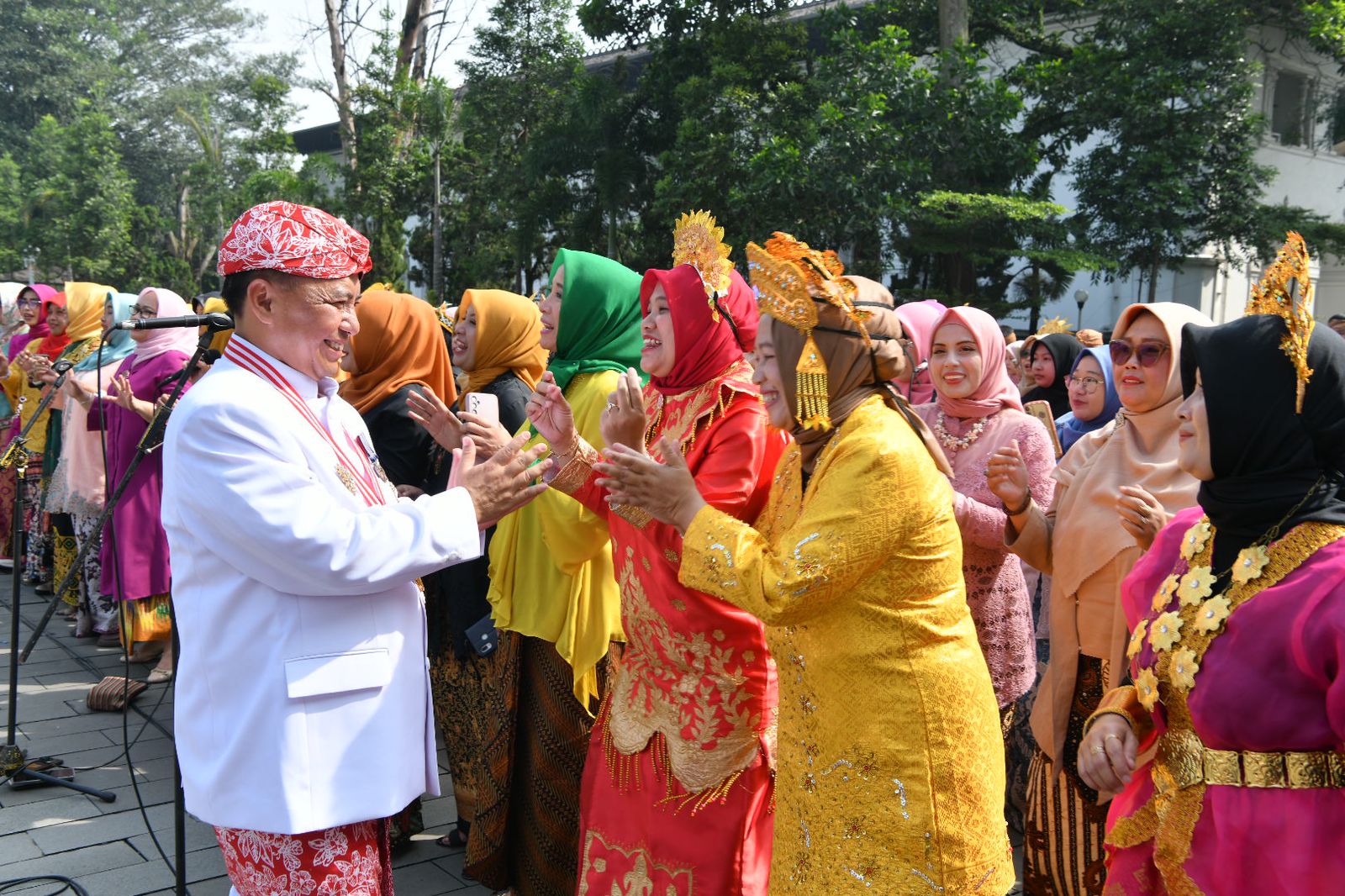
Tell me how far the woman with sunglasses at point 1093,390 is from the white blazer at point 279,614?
341 centimetres

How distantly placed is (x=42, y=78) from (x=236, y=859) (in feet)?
133

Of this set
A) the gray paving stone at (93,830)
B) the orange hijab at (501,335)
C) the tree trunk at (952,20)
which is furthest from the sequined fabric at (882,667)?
the tree trunk at (952,20)

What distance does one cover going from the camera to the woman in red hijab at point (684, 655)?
8.63 feet

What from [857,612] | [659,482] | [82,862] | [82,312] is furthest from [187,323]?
[82,312]

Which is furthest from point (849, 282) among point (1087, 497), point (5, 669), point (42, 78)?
point (42, 78)

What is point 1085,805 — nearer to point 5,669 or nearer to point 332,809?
point 332,809

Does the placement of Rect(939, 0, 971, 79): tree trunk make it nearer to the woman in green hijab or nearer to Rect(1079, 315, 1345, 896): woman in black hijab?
the woman in green hijab

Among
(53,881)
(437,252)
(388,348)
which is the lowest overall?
(53,881)

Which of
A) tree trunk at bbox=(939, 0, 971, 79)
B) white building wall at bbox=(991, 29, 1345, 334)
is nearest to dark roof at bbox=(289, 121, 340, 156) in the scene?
white building wall at bbox=(991, 29, 1345, 334)

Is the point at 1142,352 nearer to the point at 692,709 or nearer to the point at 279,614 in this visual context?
the point at 692,709

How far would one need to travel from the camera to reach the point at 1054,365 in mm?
6277

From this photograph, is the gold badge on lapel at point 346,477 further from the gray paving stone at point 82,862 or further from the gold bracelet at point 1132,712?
the gray paving stone at point 82,862

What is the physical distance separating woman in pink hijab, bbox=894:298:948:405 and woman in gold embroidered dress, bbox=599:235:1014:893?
208 cm

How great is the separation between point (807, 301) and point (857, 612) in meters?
0.65
